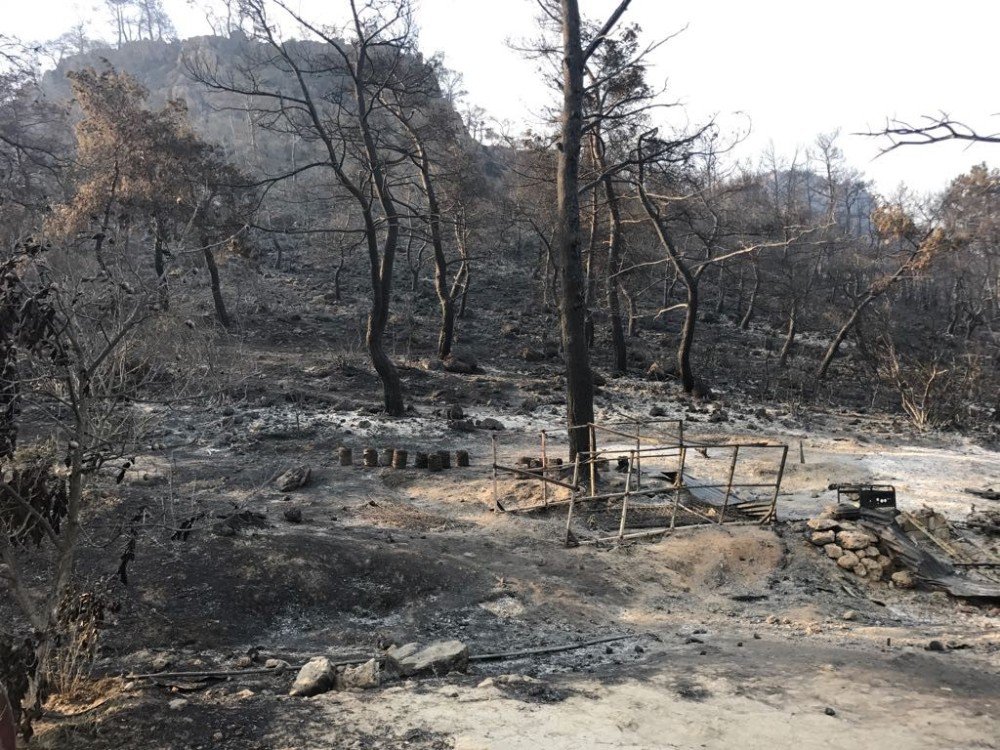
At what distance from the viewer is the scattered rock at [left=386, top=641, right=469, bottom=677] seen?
5.26 meters

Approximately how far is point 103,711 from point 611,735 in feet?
10.7

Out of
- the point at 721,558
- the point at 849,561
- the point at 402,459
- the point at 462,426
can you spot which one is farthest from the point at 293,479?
the point at 849,561

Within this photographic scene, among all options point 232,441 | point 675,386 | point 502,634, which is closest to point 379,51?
point 232,441

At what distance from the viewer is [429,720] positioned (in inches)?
173

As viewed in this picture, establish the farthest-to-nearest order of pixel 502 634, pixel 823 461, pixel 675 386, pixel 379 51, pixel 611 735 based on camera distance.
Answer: pixel 675 386, pixel 379 51, pixel 823 461, pixel 502 634, pixel 611 735

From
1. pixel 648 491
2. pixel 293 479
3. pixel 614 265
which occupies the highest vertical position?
pixel 614 265

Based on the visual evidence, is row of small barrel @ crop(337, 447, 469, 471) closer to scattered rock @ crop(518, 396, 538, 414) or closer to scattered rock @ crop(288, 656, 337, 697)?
scattered rock @ crop(518, 396, 538, 414)

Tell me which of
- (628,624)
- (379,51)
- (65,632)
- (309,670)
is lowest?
(628,624)

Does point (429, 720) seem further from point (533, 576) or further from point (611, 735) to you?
point (533, 576)

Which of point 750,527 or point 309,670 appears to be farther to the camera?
point 750,527

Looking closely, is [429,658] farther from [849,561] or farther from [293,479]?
[293,479]

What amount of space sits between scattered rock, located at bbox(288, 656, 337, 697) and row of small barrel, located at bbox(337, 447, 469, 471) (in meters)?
7.17

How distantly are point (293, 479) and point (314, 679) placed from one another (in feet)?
21.6

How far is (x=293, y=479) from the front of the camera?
11031 mm
